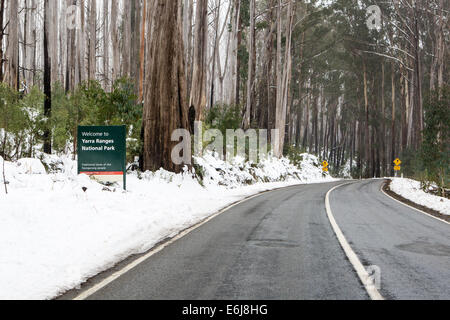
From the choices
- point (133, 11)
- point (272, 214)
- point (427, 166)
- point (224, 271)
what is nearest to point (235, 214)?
point (272, 214)

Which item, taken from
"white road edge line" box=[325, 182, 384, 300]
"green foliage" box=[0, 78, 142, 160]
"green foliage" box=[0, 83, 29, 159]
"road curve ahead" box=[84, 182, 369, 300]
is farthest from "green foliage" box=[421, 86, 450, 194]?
"green foliage" box=[0, 83, 29, 159]

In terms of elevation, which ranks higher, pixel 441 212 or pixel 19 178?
pixel 19 178

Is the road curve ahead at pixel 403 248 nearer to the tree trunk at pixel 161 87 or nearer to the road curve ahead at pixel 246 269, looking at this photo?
the road curve ahead at pixel 246 269

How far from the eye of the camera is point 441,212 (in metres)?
14.2

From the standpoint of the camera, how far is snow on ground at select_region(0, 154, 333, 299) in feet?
17.3

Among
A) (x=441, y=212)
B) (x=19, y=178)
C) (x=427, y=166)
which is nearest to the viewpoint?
(x=19, y=178)

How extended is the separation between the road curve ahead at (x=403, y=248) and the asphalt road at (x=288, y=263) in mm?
14

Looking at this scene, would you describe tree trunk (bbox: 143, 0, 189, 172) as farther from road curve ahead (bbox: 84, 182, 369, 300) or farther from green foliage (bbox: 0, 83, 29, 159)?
road curve ahead (bbox: 84, 182, 369, 300)

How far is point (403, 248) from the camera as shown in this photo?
754 cm

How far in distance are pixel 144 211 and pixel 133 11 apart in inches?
1017

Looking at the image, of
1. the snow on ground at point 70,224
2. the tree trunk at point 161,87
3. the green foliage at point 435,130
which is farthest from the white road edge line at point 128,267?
the green foliage at point 435,130

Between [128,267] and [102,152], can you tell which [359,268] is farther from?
[102,152]

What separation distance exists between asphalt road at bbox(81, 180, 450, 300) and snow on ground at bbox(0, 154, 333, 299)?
657mm
